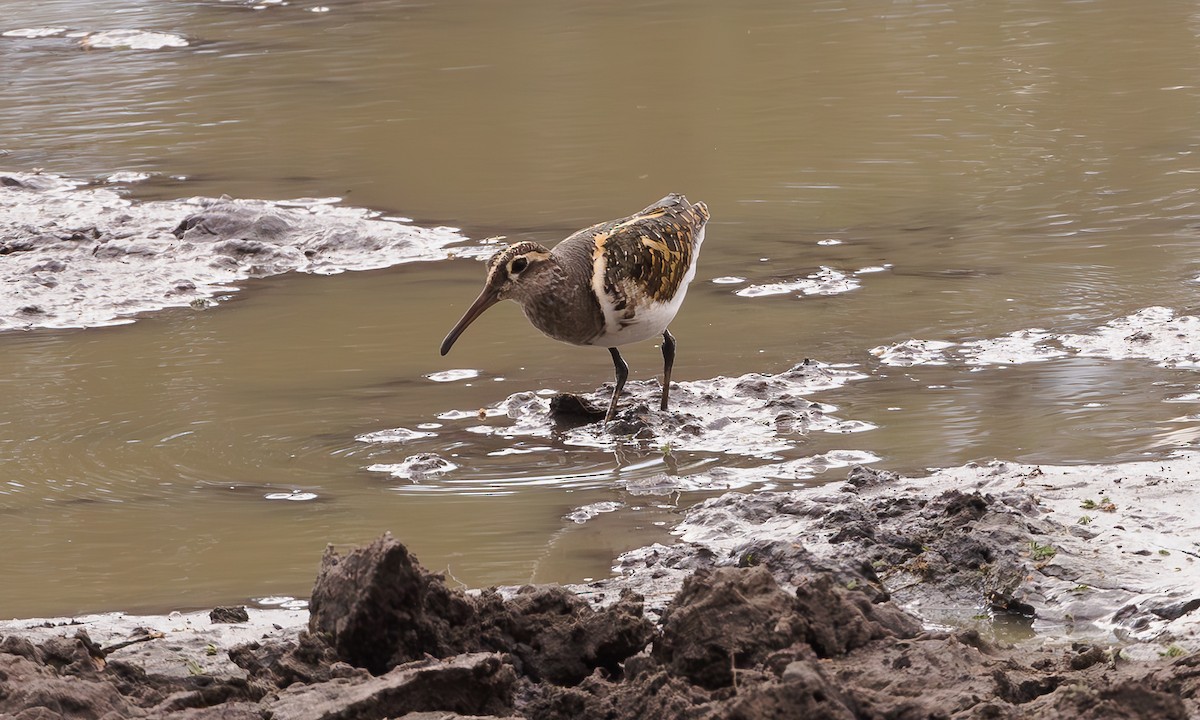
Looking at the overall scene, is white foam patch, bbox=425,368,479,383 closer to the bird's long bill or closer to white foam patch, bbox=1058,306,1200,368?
the bird's long bill

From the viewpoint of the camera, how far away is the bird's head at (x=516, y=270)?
→ 726 centimetres

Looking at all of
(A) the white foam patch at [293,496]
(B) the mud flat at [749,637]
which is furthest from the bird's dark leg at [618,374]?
(B) the mud flat at [749,637]

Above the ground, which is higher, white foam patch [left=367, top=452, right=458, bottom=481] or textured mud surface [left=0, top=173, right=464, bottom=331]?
textured mud surface [left=0, top=173, right=464, bottom=331]

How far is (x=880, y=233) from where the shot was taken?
10.8 metres

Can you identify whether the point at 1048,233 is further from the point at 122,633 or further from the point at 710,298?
the point at 122,633

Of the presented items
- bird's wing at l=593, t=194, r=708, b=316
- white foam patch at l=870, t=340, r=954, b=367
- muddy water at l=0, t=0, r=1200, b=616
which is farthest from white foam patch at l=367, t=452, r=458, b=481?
white foam patch at l=870, t=340, r=954, b=367

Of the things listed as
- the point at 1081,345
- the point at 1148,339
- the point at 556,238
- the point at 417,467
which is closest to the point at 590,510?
the point at 417,467

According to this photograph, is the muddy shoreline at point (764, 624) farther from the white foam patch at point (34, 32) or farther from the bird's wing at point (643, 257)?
the white foam patch at point (34, 32)

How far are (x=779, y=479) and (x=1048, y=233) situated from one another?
4581 mm

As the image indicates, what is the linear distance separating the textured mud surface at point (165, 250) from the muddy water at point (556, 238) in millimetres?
340

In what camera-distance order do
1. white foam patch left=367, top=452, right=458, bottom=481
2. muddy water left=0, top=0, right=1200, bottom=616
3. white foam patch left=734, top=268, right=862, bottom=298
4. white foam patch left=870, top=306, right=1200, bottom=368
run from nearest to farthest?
muddy water left=0, top=0, right=1200, bottom=616 < white foam patch left=367, top=452, right=458, bottom=481 < white foam patch left=870, top=306, right=1200, bottom=368 < white foam patch left=734, top=268, right=862, bottom=298

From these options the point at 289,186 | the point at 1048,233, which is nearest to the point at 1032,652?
the point at 1048,233

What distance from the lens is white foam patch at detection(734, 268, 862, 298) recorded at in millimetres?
9633

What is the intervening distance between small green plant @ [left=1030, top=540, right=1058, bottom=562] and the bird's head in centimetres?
289
